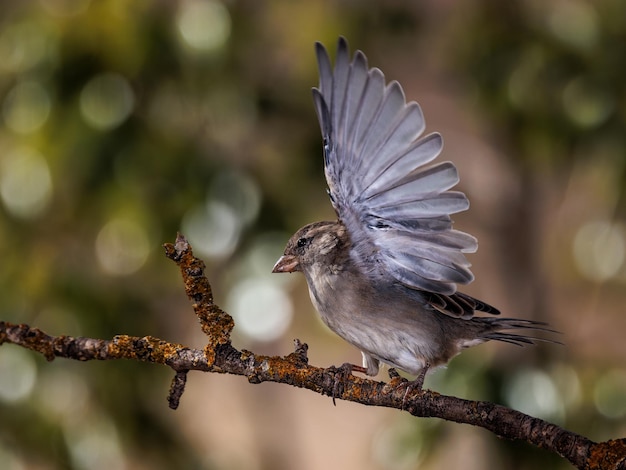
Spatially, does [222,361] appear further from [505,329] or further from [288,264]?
[505,329]

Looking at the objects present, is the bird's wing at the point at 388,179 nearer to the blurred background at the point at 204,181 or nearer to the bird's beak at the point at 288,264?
the bird's beak at the point at 288,264

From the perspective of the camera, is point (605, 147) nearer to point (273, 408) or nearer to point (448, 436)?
point (448, 436)

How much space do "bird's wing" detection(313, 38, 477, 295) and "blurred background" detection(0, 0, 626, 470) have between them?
713 millimetres

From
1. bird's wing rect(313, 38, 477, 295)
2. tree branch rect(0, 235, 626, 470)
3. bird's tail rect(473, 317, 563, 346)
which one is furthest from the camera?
bird's tail rect(473, 317, 563, 346)

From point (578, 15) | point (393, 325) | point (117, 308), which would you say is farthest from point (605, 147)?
point (117, 308)

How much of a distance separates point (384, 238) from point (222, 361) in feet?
1.70

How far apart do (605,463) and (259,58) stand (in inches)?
80.6

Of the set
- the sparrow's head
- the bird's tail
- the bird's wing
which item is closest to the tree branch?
the bird's wing

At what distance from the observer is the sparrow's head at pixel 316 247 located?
1529 millimetres

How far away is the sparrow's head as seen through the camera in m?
1.53

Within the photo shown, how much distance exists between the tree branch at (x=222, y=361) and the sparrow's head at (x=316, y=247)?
51cm

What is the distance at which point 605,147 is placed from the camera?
2.19 meters

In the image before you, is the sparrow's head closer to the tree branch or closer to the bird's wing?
the bird's wing

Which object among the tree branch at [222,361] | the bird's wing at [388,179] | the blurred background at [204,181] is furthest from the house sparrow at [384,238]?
the blurred background at [204,181]
